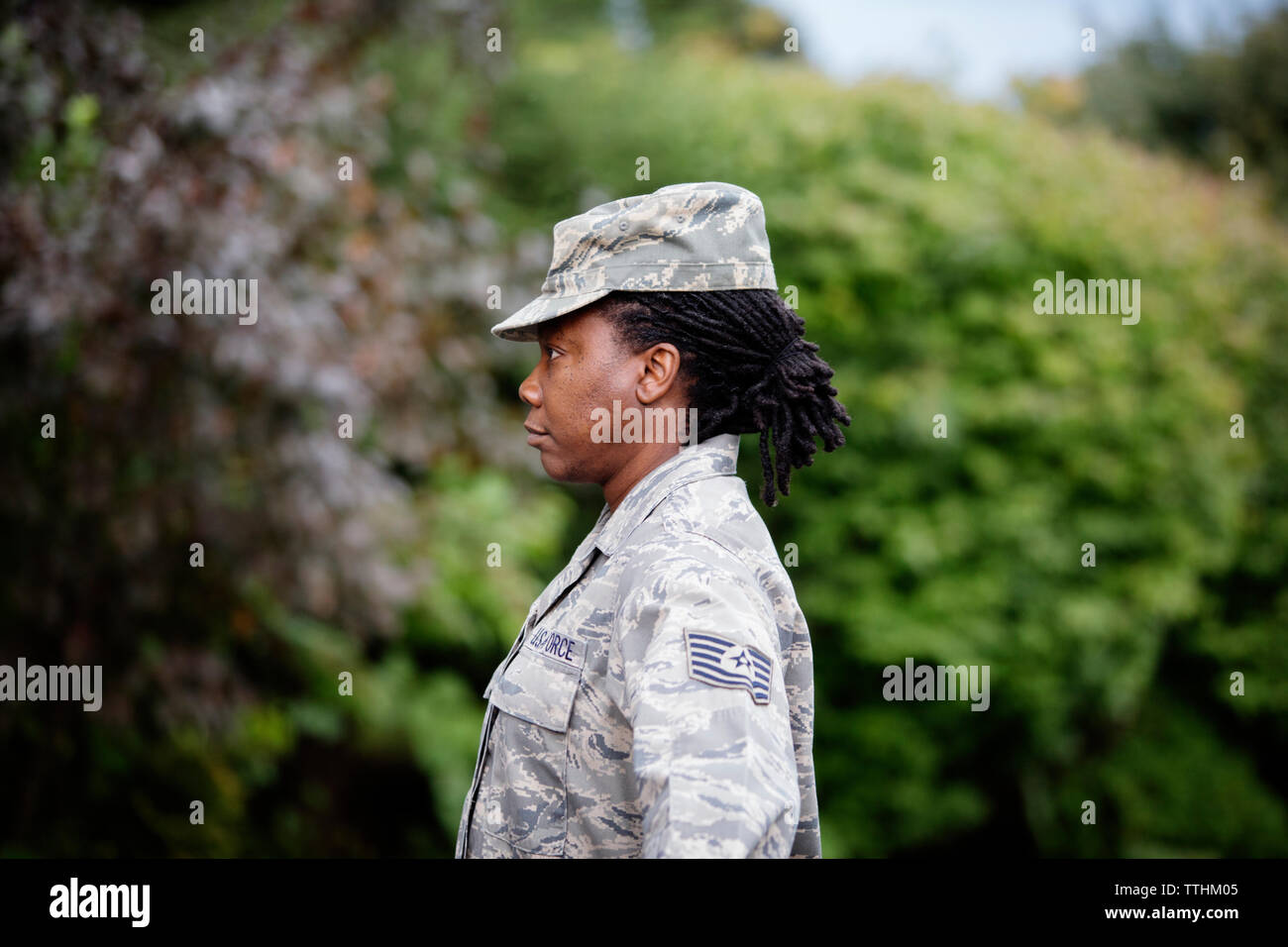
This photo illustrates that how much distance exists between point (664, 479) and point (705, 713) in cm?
49

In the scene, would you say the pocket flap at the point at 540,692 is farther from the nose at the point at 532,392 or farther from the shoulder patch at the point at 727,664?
the nose at the point at 532,392

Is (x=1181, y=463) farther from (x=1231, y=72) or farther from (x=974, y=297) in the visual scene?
(x=1231, y=72)

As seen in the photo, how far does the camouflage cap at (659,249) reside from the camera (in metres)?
1.75

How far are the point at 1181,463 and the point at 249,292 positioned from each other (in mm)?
5473

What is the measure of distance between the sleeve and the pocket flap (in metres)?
0.15

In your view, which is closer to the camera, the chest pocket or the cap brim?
the chest pocket

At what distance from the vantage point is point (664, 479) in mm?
1744

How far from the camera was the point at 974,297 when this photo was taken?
21.1 feet

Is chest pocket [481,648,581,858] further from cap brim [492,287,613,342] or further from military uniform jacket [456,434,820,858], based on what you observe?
cap brim [492,287,613,342]

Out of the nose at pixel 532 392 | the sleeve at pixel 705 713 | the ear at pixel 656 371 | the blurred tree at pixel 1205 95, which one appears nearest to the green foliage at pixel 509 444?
the nose at pixel 532 392

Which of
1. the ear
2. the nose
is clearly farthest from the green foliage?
the ear

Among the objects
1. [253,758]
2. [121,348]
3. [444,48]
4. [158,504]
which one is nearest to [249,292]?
[121,348]

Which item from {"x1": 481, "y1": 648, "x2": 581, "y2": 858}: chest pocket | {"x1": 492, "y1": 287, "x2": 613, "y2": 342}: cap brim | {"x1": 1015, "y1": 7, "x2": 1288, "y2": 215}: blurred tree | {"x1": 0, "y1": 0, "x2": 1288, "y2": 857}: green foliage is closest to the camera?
{"x1": 481, "y1": 648, "x2": 581, "y2": 858}: chest pocket

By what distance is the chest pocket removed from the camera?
1645 millimetres
